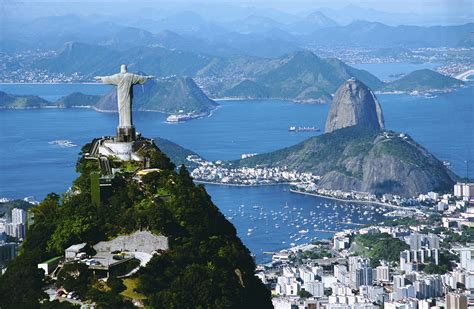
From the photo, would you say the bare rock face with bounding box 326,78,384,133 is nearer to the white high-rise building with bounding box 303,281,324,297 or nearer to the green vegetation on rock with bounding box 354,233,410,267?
the green vegetation on rock with bounding box 354,233,410,267

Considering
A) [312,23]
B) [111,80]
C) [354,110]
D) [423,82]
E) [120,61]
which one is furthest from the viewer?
[312,23]

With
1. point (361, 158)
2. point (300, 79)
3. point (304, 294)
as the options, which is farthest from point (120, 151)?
point (300, 79)

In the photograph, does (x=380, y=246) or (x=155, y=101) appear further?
(x=155, y=101)

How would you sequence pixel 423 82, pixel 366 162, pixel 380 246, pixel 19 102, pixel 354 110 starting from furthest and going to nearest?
pixel 423 82
pixel 19 102
pixel 354 110
pixel 366 162
pixel 380 246

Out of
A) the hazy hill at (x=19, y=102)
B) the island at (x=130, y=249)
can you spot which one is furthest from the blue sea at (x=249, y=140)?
the island at (x=130, y=249)

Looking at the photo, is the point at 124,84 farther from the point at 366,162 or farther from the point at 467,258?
the point at 366,162

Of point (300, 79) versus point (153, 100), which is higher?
point (300, 79)
